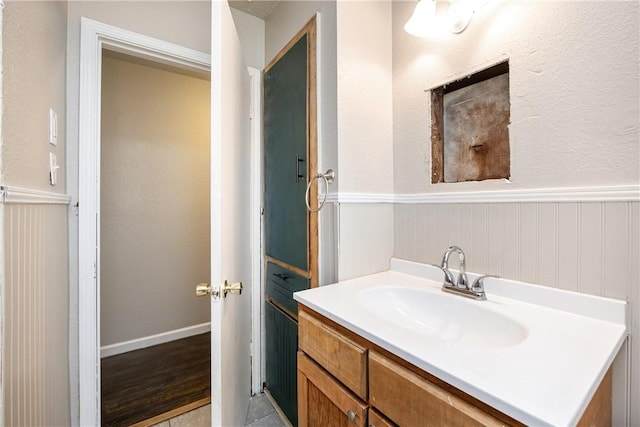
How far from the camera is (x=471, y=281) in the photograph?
102cm

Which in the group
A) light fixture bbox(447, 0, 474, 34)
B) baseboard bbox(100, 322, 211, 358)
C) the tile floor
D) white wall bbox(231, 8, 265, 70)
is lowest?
the tile floor

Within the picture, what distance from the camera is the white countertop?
17.9 inches

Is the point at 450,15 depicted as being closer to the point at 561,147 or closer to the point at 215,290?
the point at 561,147

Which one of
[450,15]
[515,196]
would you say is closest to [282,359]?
[515,196]

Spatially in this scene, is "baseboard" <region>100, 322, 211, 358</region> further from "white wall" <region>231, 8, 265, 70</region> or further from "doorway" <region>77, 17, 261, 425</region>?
"white wall" <region>231, 8, 265, 70</region>

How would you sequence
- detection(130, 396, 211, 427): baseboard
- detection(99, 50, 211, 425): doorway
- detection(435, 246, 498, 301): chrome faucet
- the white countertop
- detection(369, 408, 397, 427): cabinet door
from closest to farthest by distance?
the white countertop < detection(369, 408, 397, 427): cabinet door < detection(435, 246, 498, 301): chrome faucet < detection(130, 396, 211, 427): baseboard < detection(99, 50, 211, 425): doorway

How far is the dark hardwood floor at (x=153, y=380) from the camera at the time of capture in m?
1.59

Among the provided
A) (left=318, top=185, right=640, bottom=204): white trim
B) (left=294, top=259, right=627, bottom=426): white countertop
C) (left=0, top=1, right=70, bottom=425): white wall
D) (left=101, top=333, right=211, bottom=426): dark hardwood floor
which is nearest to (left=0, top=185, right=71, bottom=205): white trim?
(left=0, top=1, right=70, bottom=425): white wall

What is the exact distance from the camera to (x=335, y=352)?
32.6 inches

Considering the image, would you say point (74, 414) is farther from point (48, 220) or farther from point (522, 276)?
point (522, 276)

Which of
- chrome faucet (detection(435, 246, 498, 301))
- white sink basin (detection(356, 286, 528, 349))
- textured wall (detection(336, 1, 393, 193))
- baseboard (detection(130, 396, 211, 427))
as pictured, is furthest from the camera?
baseboard (detection(130, 396, 211, 427))

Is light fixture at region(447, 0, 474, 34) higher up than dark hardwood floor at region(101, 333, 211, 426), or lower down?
higher up

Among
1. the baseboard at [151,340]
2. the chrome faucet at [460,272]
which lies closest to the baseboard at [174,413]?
the baseboard at [151,340]

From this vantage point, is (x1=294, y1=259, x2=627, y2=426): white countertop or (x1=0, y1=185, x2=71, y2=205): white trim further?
(x1=0, y1=185, x2=71, y2=205): white trim
